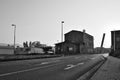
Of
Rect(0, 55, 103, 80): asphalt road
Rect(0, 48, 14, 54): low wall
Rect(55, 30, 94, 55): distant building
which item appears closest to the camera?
Rect(0, 55, 103, 80): asphalt road

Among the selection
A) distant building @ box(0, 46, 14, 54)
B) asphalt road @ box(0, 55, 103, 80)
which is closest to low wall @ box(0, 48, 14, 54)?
distant building @ box(0, 46, 14, 54)

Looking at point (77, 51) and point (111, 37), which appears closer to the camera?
point (111, 37)

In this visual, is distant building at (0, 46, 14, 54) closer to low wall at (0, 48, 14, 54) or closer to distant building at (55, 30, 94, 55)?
low wall at (0, 48, 14, 54)

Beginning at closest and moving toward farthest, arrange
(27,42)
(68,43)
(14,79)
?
(14,79) → (68,43) → (27,42)

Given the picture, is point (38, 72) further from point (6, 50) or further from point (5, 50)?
point (6, 50)

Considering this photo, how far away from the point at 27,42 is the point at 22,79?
455 ft

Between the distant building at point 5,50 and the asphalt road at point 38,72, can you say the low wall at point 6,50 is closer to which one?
the distant building at point 5,50

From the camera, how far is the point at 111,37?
207 feet

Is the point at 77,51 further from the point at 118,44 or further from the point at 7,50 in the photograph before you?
the point at 7,50

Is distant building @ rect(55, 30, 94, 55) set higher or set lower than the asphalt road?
higher

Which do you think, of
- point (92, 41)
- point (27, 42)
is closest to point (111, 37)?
point (92, 41)

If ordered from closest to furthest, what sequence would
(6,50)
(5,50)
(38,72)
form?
(38,72)
(5,50)
(6,50)

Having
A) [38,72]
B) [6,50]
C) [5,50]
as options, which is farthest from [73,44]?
[38,72]

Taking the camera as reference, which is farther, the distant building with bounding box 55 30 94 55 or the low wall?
the distant building with bounding box 55 30 94 55
